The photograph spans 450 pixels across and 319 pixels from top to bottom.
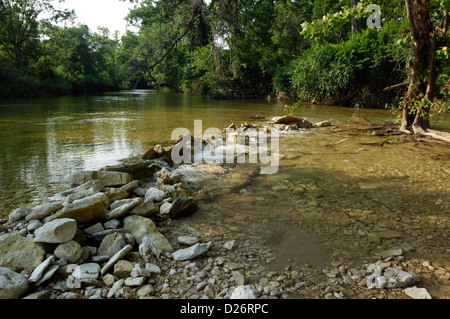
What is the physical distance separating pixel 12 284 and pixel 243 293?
1400 mm

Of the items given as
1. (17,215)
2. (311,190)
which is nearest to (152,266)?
(17,215)

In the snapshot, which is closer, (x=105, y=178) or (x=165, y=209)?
(x=165, y=209)

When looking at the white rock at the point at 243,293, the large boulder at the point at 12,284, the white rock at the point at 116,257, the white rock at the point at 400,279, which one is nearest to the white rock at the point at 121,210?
the white rock at the point at 116,257

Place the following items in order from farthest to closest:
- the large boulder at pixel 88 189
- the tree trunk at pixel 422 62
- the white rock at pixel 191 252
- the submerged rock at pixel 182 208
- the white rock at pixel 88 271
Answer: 1. the tree trunk at pixel 422 62
2. the large boulder at pixel 88 189
3. the submerged rock at pixel 182 208
4. the white rock at pixel 191 252
5. the white rock at pixel 88 271

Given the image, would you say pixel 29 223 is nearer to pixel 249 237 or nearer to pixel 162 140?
pixel 249 237

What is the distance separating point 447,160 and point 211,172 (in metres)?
4.01

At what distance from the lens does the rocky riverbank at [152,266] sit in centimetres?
181

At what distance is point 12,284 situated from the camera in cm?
175

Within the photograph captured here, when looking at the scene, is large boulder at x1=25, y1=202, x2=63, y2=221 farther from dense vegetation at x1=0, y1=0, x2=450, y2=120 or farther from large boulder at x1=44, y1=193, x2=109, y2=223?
dense vegetation at x1=0, y1=0, x2=450, y2=120

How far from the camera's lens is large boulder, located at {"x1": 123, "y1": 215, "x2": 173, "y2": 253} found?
2.35 meters

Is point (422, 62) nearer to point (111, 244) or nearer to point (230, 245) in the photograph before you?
point (230, 245)

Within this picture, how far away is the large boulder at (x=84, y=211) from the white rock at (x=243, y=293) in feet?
5.02

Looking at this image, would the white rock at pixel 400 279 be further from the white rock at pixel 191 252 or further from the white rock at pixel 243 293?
the white rock at pixel 191 252
